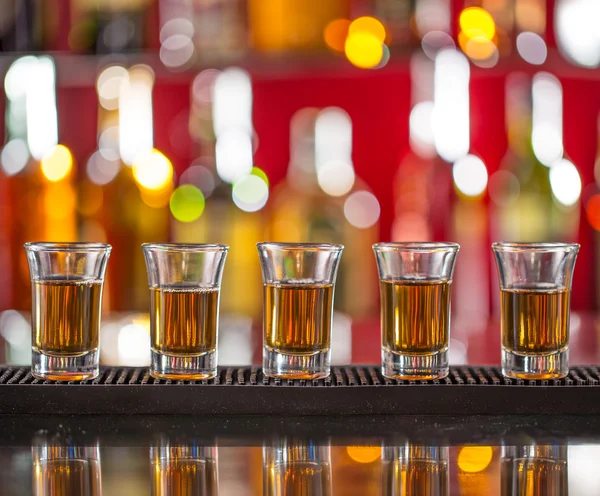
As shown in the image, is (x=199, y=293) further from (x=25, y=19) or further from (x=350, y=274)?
(x=25, y=19)

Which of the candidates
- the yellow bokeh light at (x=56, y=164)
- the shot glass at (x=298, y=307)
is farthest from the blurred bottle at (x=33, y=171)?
the shot glass at (x=298, y=307)

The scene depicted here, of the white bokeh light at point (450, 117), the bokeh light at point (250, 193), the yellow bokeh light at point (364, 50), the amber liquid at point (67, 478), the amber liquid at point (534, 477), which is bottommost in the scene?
the amber liquid at point (534, 477)

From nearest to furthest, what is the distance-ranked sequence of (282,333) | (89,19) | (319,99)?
(282,333) → (89,19) → (319,99)

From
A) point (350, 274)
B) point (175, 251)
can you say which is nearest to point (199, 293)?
point (175, 251)

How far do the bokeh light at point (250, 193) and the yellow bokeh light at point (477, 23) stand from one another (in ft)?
1.93

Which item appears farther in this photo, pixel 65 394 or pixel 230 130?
pixel 230 130

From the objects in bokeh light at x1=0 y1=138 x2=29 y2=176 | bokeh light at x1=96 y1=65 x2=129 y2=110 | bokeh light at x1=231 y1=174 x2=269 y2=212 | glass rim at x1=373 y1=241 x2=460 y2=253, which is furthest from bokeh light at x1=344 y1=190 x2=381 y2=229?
glass rim at x1=373 y1=241 x2=460 y2=253

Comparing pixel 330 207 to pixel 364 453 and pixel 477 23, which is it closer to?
pixel 477 23

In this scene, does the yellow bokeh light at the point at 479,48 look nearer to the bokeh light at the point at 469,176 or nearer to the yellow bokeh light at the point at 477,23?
the yellow bokeh light at the point at 477,23

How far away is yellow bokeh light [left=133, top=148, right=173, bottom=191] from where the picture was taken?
6.68 feet

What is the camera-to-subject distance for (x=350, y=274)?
1908 mm

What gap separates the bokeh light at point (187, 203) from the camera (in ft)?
6.59

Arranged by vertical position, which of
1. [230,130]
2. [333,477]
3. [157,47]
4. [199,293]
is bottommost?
[333,477]

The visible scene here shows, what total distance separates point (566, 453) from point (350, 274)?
3.81ft
